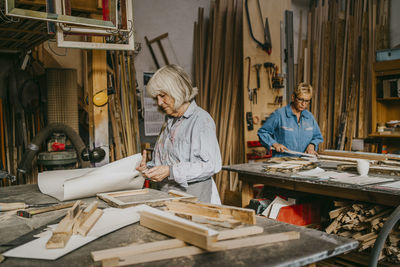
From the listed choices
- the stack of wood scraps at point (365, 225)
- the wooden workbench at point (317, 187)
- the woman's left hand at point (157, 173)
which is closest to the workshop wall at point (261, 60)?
the wooden workbench at point (317, 187)

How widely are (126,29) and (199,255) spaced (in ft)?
7.31

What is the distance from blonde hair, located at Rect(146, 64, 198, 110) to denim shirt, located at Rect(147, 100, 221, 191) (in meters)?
0.10

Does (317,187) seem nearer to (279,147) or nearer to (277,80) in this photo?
(279,147)

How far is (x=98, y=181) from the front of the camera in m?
2.05

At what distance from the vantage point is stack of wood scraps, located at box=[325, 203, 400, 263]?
2.56 m

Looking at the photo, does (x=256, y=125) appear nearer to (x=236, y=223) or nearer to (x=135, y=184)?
(x=135, y=184)

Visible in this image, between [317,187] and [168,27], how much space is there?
400 centimetres

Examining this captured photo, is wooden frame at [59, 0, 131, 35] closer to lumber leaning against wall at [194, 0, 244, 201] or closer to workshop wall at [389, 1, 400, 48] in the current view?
lumber leaning against wall at [194, 0, 244, 201]

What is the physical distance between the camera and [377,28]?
622 centimetres

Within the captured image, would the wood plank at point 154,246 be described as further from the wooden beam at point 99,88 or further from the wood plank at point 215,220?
the wooden beam at point 99,88

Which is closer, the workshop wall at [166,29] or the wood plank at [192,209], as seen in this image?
the wood plank at [192,209]

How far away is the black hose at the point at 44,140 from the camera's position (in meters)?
3.95

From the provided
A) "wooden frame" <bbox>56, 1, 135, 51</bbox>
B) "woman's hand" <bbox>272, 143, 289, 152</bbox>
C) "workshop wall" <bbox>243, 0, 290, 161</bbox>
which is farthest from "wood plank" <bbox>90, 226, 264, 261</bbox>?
"workshop wall" <bbox>243, 0, 290, 161</bbox>

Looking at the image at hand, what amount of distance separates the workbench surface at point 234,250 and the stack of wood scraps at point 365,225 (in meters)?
1.53
